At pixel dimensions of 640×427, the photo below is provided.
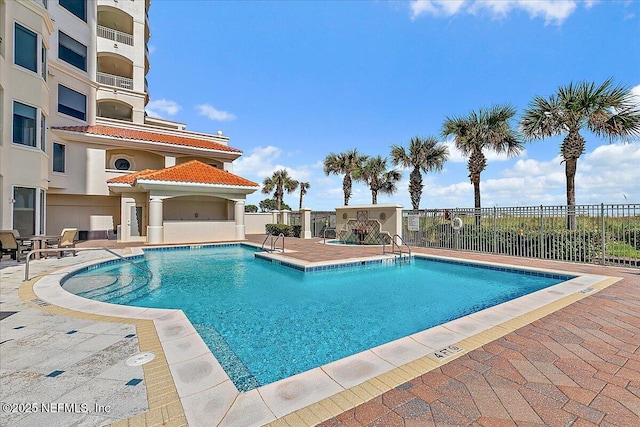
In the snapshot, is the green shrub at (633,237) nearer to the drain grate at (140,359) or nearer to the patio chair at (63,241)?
the drain grate at (140,359)

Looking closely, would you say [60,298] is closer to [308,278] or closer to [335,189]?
[308,278]

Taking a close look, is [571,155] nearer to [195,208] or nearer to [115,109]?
[195,208]

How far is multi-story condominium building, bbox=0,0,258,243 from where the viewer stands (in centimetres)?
1186

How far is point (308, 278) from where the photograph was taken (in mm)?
9250

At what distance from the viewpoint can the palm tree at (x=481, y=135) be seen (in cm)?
1612

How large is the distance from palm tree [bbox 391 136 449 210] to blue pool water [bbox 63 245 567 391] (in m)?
11.5

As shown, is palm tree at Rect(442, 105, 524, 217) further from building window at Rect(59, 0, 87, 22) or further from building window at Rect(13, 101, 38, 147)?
building window at Rect(59, 0, 87, 22)

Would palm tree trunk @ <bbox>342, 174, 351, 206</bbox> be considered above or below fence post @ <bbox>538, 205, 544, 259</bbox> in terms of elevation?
above

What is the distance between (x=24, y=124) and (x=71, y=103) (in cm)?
831

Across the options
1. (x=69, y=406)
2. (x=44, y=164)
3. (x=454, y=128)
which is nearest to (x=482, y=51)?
(x=454, y=128)

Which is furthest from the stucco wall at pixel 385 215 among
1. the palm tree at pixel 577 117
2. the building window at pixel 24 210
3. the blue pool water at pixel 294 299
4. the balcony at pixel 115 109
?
the balcony at pixel 115 109

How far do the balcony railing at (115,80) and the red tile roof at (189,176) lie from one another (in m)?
9.17

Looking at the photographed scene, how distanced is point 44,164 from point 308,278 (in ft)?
46.9

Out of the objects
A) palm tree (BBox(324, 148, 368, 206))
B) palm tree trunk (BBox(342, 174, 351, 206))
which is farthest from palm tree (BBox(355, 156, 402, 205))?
palm tree trunk (BBox(342, 174, 351, 206))
